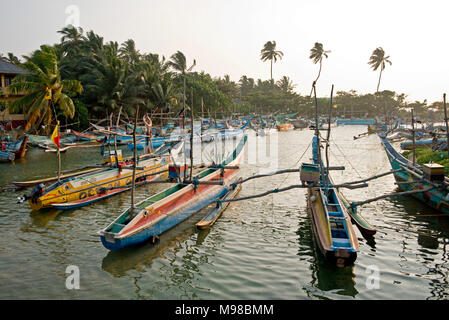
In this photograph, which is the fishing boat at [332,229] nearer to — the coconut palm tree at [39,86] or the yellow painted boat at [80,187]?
the yellow painted boat at [80,187]

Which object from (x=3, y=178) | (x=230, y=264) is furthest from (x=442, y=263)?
(x=3, y=178)

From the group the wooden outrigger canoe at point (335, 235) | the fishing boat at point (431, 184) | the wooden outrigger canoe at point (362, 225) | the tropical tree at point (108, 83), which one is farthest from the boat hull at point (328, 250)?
the tropical tree at point (108, 83)

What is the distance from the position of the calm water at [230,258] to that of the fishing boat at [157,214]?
18.1 inches

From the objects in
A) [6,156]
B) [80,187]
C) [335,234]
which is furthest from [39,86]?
[335,234]

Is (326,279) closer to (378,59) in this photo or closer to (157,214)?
(157,214)

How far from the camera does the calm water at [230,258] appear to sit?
333 inches

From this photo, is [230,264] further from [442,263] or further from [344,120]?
[344,120]

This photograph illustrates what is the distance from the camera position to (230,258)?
10273 mm

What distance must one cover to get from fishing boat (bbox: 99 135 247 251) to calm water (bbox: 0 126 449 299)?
1.51 ft

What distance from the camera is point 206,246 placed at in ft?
36.8

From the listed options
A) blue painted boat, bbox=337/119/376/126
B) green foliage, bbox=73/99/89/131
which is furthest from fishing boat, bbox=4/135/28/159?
blue painted boat, bbox=337/119/376/126

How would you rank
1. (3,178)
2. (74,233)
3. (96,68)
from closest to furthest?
1. (74,233)
2. (3,178)
3. (96,68)

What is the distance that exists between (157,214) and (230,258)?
322 cm

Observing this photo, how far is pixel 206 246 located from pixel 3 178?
1761cm
